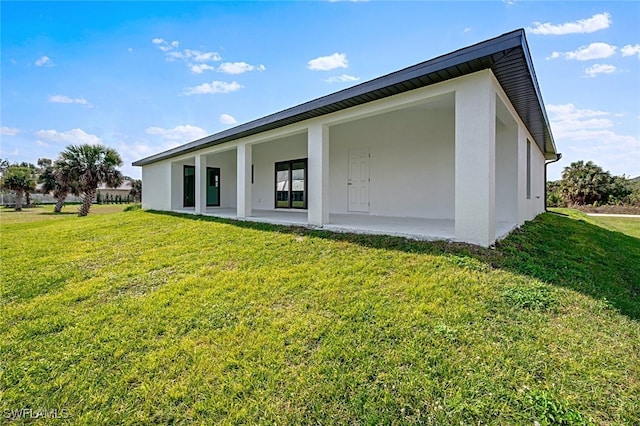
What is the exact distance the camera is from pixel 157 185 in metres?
15.0

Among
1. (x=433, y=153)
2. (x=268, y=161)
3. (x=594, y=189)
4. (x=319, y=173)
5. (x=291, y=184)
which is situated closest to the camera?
(x=319, y=173)

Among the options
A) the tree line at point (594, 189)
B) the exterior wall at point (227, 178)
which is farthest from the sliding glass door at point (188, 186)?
the tree line at point (594, 189)

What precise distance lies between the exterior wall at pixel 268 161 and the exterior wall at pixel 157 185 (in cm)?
409

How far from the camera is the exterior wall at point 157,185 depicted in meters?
14.0

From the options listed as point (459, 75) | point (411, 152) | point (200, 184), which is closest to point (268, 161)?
point (200, 184)

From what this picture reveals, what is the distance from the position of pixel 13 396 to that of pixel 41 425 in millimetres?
567

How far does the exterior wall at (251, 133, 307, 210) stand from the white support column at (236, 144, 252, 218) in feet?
8.24

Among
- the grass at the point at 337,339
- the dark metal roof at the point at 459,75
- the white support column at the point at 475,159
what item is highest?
the dark metal roof at the point at 459,75

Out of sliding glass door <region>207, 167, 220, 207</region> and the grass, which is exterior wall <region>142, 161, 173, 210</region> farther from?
the grass

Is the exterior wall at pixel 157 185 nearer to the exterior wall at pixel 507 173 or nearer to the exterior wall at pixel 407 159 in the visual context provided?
the exterior wall at pixel 407 159

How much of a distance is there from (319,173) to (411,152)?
10.2ft

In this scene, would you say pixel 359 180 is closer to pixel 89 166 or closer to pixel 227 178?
pixel 227 178

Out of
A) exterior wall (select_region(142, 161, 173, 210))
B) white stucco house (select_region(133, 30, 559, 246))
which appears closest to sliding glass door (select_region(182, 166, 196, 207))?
white stucco house (select_region(133, 30, 559, 246))

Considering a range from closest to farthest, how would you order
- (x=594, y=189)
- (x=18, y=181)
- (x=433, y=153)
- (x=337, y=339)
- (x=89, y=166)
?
Result: (x=337, y=339)
(x=433, y=153)
(x=89, y=166)
(x=594, y=189)
(x=18, y=181)
